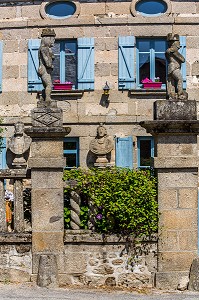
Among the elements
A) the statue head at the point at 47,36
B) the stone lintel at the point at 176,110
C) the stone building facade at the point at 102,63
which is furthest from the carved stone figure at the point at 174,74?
the stone building facade at the point at 102,63

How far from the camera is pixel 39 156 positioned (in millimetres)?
7109

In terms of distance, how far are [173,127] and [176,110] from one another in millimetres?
259

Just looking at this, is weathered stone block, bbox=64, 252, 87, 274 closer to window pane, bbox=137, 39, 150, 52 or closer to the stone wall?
the stone wall

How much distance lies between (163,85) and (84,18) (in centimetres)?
276

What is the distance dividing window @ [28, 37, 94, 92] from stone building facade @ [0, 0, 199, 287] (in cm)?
3

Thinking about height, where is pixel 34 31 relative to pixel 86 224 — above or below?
above

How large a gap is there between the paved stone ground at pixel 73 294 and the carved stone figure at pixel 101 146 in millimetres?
6261

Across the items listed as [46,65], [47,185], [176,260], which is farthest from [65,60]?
[176,260]

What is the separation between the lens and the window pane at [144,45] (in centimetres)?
1338

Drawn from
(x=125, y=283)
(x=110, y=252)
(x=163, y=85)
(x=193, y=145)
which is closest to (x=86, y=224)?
(x=110, y=252)

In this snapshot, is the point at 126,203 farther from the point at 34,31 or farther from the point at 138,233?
the point at 34,31

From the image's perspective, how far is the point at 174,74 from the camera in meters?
7.18

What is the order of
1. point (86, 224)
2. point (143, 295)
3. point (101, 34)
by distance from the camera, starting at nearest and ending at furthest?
1. point (143, 295)
2. point (86, 224)
3. point (101, 34)

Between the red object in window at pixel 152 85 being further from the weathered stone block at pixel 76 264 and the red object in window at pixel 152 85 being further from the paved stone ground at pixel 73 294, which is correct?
the paved stone ground at pixel 73 294
